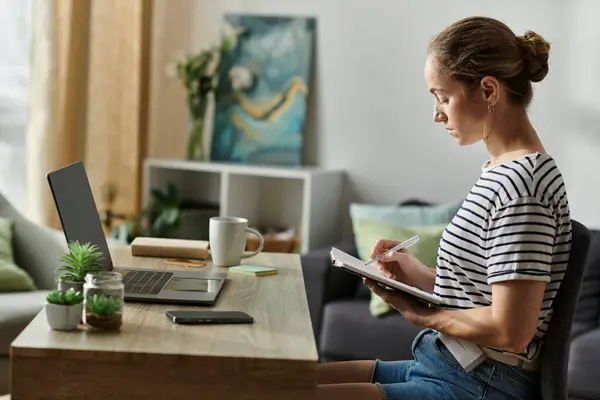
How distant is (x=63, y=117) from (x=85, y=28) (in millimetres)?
381

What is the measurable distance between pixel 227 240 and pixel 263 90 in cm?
217

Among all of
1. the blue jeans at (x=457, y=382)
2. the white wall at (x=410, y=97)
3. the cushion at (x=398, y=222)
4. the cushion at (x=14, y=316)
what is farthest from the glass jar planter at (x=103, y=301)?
the white wall at (x=410, y=97)

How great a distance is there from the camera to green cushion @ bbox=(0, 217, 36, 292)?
300 cm

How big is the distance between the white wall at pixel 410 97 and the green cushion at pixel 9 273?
4.90 feet

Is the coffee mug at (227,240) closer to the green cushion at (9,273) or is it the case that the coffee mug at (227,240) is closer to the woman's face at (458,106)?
the woman's face at (458,106)

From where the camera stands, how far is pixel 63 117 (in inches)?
148

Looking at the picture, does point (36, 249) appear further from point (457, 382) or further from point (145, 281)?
point (457, 382)

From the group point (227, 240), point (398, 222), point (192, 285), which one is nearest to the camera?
point (192, 285)

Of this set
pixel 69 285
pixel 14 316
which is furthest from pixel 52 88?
pixel 69 285

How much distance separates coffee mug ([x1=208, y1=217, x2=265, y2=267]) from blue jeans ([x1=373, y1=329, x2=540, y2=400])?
534mm

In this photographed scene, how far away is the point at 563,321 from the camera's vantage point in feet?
5.18

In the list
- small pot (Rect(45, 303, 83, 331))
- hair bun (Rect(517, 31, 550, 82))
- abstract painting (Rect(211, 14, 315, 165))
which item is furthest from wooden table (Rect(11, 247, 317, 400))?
abstract painting (Rect(211, 14, 315, 165))

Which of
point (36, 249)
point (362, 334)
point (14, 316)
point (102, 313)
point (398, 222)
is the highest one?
point (102, 313)

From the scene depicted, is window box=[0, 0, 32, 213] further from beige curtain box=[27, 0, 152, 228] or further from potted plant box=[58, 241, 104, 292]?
potted plant box=[58, 241, 104, 292]
